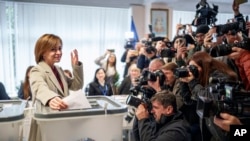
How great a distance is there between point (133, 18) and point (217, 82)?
4.00 meters

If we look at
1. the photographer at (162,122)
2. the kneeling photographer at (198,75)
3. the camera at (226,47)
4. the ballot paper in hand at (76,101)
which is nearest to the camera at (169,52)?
the kneeling photographer at (198,75)

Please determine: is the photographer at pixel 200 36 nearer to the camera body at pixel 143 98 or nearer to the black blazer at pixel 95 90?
the camera body at pixel 143 98

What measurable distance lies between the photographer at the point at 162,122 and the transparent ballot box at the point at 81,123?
0.46 metres

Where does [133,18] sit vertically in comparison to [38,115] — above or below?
above

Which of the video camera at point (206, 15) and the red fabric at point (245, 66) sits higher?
the video camera at point (206, 15)

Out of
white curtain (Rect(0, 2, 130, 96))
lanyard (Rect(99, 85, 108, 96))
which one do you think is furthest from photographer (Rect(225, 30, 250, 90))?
white curtain (Rect(0, 2, 130, 96))

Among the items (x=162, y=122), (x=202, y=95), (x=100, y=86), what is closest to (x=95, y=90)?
(x=100, y=86)

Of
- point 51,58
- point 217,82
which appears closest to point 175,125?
point 217,82

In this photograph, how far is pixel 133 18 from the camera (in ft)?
17.6

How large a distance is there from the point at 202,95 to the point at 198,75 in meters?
0.29

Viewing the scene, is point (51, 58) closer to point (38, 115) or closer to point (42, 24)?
point (38, 115)

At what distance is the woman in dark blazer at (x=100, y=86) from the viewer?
12.2 feet

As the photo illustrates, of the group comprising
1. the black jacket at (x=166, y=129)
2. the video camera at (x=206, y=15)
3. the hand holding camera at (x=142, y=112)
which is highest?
the video camera at (x=206, y=15)

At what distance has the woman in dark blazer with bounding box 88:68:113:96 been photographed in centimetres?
373
